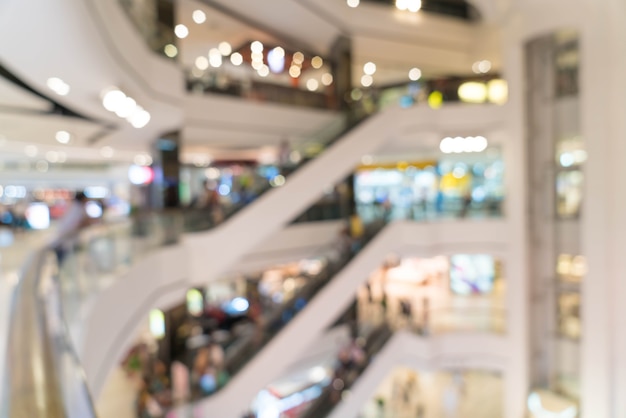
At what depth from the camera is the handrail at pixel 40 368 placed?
120 cm

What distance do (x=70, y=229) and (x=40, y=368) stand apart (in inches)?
141

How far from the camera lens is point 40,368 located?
1.42 m

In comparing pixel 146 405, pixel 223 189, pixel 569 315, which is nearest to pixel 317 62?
pixel 223 189

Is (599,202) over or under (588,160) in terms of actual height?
under

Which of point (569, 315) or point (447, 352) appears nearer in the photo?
point (569, 315)

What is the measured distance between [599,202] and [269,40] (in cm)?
824

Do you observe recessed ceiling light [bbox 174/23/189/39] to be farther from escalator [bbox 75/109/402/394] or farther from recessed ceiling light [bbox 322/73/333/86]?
escalator [bbox 75/109/402/394]

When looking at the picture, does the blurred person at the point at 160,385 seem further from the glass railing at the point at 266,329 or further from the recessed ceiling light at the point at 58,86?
the recessed ceiling light at the point at 58,86

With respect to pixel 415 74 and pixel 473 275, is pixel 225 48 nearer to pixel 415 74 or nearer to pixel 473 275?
pixel 415 74

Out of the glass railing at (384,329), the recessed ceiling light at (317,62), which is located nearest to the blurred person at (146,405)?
the glass railing at (384,329)

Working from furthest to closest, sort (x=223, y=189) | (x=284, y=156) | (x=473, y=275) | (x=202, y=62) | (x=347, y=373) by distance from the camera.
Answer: (x=473, y=275) < (x=202, y=62) < (x=223, y=189) < (x=284, y=156) < (x=347, y=373)

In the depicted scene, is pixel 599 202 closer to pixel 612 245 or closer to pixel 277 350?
pixel 612 245

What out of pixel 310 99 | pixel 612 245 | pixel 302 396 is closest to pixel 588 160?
pixel 612 245

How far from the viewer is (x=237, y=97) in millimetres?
10086
